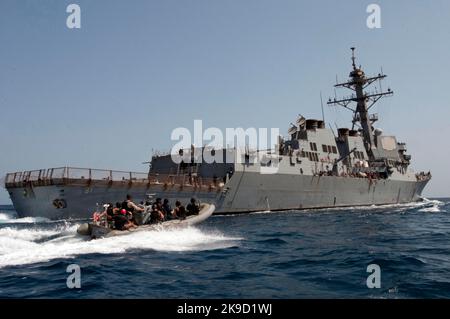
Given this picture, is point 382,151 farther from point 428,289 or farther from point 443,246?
point 428,289

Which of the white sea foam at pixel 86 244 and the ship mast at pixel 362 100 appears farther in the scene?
the ship mast at pixel 362 100

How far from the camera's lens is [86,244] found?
502 inches

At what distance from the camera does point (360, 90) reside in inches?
1925

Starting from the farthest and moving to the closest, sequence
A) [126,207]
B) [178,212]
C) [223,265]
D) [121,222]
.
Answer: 1. [178,212]
2. [126,207]
3. [121,222]
4. [223,265]

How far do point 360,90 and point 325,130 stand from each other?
11574mm

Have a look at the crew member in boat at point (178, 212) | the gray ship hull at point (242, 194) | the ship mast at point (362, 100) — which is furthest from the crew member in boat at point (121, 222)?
the ship mast at point (362, 100)

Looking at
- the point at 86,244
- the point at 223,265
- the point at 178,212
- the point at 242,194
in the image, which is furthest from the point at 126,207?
the point at 242,194

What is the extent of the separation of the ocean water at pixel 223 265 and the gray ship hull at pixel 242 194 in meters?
8.56

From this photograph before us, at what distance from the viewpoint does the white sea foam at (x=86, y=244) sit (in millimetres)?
11188

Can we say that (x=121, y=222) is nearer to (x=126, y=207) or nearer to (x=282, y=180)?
(x=126, y=207)

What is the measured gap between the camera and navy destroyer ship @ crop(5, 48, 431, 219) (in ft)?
82.5

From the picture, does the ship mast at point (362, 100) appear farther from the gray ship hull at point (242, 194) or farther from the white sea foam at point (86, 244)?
the white sea foam at point (86, 244)

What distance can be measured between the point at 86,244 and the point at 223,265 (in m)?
4.87

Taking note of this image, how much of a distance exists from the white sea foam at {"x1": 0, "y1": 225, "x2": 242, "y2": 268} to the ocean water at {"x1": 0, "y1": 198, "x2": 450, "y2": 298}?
0.03 m
